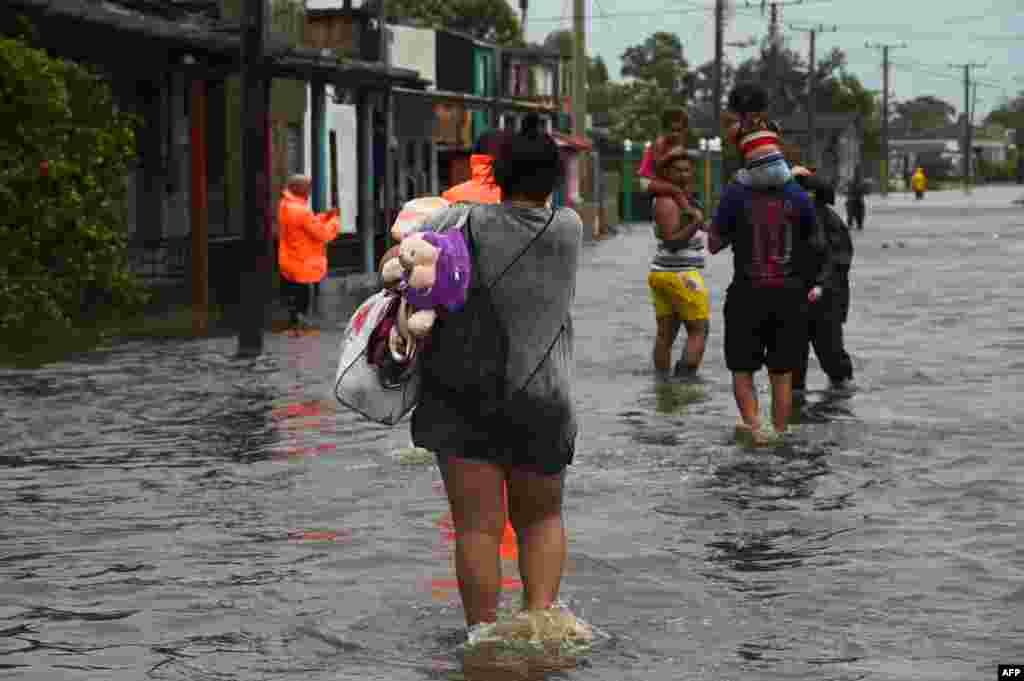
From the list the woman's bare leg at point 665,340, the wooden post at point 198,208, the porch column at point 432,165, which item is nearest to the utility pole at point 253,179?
the woman's bare leg at point 665,340

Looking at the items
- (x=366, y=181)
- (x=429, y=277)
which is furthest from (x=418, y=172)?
(x=429, y=277)

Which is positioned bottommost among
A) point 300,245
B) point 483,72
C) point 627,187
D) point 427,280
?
point 627,187

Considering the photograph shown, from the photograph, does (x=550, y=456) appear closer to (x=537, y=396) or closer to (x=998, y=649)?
(x=537, y=396)

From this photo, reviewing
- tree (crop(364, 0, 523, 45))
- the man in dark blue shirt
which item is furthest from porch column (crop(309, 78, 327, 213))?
tree (crop(364, 0, 523, 45))

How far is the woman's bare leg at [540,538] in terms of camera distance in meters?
6.54

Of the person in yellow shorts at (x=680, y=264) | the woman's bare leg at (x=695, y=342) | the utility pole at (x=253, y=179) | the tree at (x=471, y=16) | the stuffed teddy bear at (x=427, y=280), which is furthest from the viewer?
the tree at (x=471, y=16)

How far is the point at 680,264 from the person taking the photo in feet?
48.4

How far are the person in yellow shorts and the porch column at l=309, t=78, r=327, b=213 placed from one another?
44.5ft

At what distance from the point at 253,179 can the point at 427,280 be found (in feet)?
37.6

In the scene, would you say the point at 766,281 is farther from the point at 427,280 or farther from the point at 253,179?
the point at 253,179

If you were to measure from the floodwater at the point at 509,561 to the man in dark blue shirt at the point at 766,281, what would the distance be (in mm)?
418

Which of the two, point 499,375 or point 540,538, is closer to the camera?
point 499,375

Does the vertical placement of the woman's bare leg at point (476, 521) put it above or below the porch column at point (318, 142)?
below

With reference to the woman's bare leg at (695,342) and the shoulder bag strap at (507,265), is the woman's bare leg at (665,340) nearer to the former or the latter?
the woman's bare leg at (695,342)
